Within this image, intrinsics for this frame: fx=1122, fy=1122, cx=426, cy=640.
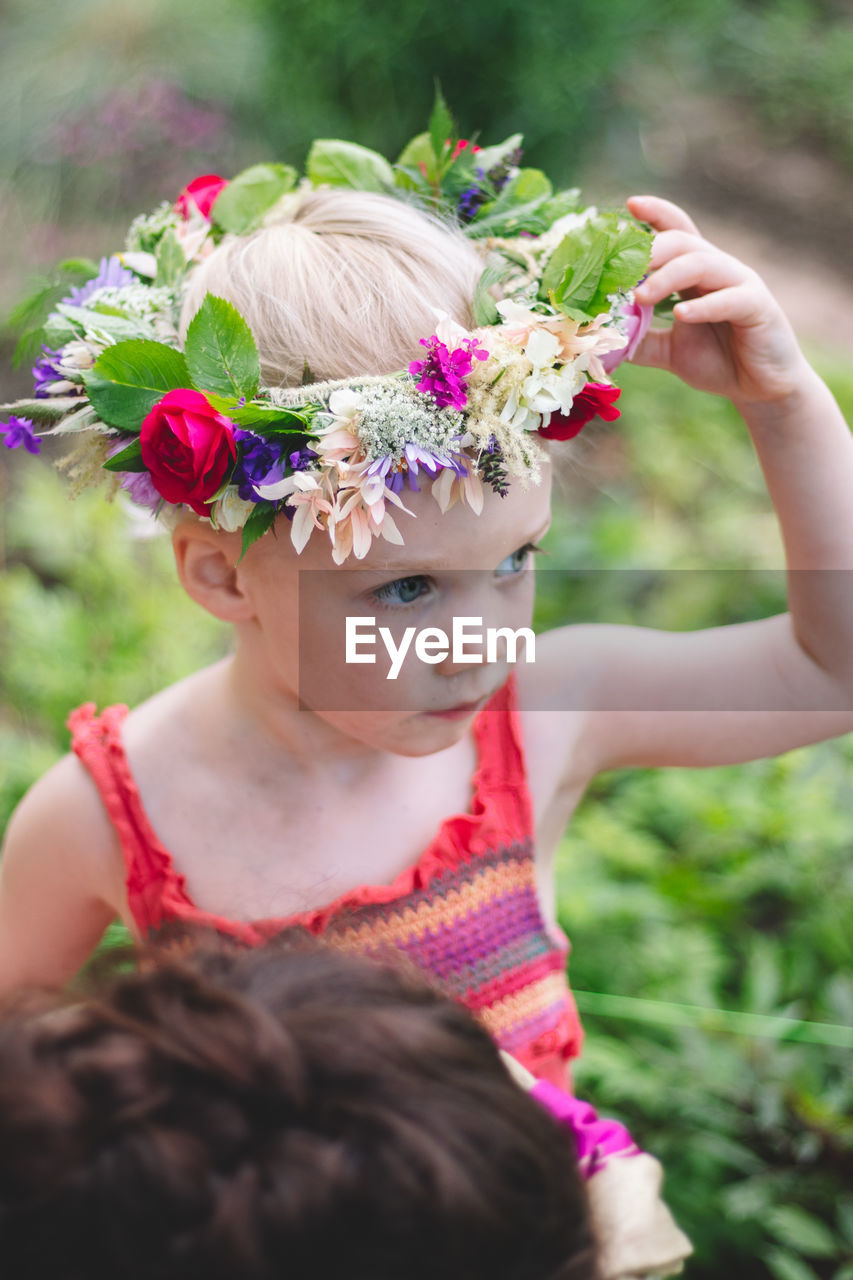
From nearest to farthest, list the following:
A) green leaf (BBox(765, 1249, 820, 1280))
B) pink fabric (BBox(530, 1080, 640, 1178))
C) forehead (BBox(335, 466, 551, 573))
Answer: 1. pink fabric (BBox(530, 1080, 640, 1178))
2. forehead (BBox(335, 466, 551, 573))
3. green leaf (BBox(765, 1249, 820, 1280))

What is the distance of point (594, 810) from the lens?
10.3 ft

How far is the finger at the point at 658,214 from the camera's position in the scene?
1.45 meters

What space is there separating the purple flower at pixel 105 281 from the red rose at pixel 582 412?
597 millimetres

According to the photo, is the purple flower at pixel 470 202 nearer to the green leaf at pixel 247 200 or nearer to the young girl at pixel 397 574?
the young girl at pixel 397 574

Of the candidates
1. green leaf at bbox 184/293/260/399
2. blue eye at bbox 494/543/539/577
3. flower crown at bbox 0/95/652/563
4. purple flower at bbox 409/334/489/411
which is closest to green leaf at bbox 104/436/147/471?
flower crown at bbox 0/95/652/563

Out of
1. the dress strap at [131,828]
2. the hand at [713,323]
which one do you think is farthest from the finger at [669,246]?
the dress strap at [131,828]

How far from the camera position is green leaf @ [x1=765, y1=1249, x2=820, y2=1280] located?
1969 millimetres

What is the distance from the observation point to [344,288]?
4.28ft

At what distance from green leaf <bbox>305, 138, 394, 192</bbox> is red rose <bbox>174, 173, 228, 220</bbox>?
14cm

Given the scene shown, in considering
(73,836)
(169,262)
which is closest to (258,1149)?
(73,836)

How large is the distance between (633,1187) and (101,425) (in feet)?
3.42

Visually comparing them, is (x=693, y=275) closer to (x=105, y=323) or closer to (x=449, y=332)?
(x=449, y=332)

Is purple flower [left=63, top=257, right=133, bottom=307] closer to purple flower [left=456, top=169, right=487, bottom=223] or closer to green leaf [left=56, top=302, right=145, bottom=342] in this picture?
green leaf [left=56, top=302, right=145, bottom=342]

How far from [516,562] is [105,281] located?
25.7 inches
